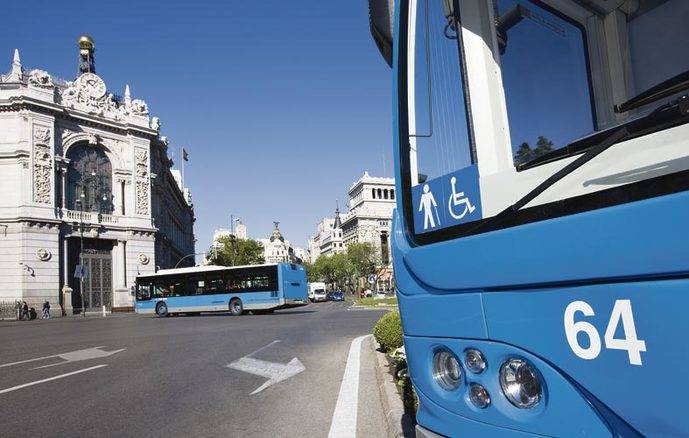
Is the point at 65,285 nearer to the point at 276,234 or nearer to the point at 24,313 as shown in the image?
the point at 24,313

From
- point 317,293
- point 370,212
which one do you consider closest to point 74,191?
point 317,293

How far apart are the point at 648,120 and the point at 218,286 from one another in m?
31.6

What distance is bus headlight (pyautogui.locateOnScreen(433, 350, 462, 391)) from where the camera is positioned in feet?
6.87

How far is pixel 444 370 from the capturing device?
2.17 meters

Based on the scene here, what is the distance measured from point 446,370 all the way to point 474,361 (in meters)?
0.22

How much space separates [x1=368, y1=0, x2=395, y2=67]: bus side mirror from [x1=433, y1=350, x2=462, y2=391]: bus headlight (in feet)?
5.53

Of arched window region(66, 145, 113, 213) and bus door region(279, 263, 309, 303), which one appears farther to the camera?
arched window region(66, 145, 113, 213)

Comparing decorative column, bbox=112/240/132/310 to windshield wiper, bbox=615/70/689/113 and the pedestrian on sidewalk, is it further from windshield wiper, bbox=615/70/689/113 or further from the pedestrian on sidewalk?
windshield wiper, bbox=615/70/689/113

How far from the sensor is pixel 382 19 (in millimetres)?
2787

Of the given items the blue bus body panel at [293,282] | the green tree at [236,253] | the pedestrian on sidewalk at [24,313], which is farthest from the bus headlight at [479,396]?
the green tree at [236,253]

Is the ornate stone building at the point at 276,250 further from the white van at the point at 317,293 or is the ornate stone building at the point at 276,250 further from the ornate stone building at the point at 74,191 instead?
the ornate stone building at the point at 74,191

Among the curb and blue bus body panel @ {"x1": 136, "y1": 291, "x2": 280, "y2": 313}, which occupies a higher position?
blue bus body panel @ {"x1": 136, "y1": 291, "x2": 280, "y2": 313}

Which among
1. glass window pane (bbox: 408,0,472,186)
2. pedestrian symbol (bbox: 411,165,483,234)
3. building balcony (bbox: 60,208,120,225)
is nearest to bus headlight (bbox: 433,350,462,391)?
pedestrian symbol (bbox: 411,165,483,234)

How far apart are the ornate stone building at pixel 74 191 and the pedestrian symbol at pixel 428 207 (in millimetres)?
47761
